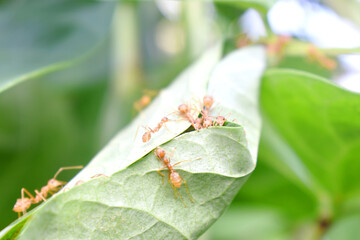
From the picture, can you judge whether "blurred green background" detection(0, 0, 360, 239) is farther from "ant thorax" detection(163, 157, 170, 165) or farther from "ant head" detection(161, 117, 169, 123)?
"ant thorax" detection(163, 157, 170, 165)

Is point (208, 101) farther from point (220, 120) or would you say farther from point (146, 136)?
point (146, 136)

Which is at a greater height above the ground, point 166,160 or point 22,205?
point 166,160

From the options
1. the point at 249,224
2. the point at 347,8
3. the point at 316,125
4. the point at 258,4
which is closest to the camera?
the point at 316,125

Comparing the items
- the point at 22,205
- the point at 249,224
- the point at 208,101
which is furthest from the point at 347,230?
the point at 22,205

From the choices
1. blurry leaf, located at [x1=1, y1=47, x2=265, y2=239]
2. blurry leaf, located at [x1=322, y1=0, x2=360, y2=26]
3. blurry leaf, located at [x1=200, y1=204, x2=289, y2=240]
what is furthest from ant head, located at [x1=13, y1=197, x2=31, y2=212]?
blurry leaf, located at [x1=322, y1=0, x2=360, y2=26]

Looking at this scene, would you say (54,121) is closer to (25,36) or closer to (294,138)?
(25,36)

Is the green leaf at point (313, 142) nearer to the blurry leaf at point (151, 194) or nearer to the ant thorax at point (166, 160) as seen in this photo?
the blurry leaf at point (151, 194)

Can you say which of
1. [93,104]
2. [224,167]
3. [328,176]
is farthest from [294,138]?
[93,104]
